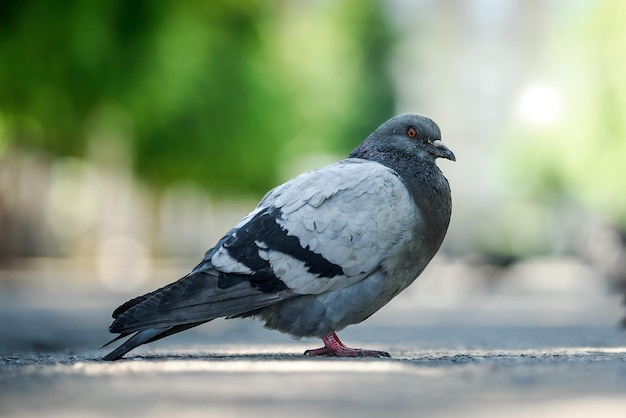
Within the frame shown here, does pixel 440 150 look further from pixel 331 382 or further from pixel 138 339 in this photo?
pixel 331 382

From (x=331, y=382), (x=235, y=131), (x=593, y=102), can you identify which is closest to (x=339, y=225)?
(x=331, y=382)

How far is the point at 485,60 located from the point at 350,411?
76895 millimetres

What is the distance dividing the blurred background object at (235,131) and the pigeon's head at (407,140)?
10.2 m

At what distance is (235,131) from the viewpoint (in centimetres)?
2412

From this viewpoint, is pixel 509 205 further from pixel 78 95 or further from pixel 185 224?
pixel 78 95

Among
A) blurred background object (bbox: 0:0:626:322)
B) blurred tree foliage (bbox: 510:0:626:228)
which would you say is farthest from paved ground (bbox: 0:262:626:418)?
blurred tree foliage (bbox: 510:0:626:228)

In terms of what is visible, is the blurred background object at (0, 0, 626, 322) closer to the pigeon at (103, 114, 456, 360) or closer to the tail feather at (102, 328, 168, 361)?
the pigeon at (103, 114, 456, 360)

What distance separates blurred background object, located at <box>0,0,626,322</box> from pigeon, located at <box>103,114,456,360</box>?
35.2 ft

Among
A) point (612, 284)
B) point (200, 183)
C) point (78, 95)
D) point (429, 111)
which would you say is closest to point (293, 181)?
point (78, 95)

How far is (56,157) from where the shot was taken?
24688mm

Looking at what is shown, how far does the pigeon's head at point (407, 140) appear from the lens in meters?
6.12

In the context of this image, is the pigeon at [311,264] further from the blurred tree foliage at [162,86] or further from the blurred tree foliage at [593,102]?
the blurred tree foliage at [593,102]

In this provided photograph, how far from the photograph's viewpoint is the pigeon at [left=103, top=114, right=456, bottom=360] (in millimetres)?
5430

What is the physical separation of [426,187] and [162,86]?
45.8ft
